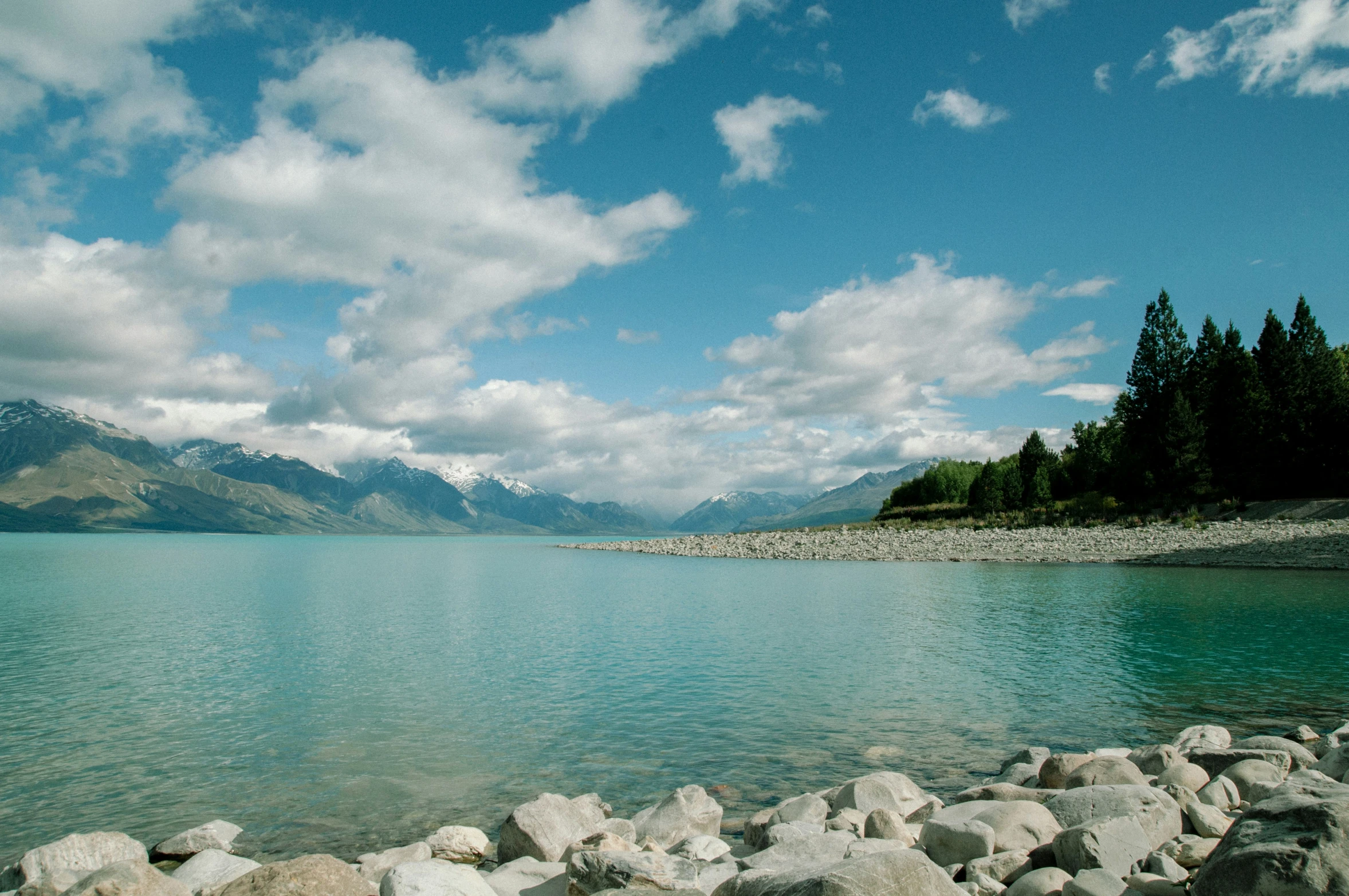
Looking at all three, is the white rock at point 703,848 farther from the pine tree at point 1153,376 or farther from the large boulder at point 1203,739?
the pine tree at point 1153,376

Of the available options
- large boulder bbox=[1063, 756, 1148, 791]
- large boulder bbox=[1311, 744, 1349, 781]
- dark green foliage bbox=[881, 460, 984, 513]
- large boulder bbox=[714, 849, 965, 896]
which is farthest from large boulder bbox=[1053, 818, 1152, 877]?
dark green foliage bbox=[881, 460, 984, 513]

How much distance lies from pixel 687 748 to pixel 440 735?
4818 mm

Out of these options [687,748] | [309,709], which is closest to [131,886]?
[687,748]

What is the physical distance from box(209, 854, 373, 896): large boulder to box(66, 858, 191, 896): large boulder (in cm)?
37

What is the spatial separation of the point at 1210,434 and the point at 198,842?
324 feet

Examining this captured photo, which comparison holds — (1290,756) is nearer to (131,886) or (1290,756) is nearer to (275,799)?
(131,886)

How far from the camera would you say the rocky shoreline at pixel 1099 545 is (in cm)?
4819

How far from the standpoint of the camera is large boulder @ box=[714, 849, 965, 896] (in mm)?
5254

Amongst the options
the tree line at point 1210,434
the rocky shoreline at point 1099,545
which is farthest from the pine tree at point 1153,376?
the rocky shoreline at point 1099,545

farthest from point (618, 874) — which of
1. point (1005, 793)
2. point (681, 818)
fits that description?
point (1005, 793)

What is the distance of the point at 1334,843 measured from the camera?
502 cm

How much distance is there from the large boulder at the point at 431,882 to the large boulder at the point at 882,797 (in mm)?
4838

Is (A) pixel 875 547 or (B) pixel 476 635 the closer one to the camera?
(B) pixel 476 635

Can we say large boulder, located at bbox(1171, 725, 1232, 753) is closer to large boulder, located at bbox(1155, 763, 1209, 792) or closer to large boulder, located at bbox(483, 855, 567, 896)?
large boulder, located at bbox(1155, 763, 1209, 792)
